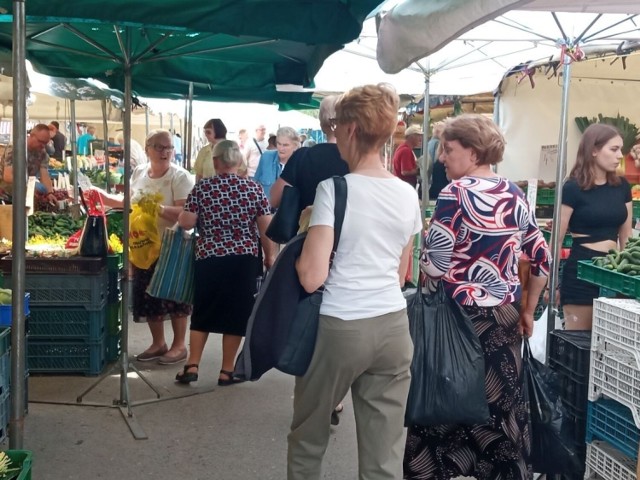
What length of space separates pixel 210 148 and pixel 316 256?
22.5 feet

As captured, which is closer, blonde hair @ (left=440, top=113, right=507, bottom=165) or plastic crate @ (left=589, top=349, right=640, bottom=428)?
plastic crate @ (left=589, top=349, right=640, bottom=428)

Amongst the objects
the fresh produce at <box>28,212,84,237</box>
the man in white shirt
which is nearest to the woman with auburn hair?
the fresh produce at <box>28,212,84,237</box>

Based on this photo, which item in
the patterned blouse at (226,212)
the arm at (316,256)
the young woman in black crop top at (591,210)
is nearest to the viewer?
the arm at (316,256)

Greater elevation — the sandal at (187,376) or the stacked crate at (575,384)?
the stacked crate at (575,384)

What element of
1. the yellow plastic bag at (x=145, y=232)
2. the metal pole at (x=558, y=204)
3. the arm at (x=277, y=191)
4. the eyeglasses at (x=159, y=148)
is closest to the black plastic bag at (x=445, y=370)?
the arm at (x=277, y=191)

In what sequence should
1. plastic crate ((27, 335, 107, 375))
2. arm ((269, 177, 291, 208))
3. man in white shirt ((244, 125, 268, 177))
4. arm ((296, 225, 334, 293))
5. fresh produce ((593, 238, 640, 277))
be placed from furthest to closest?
1. man in white shirt ((244, 125, 268, 177))
2. plastic crate ((27, 335, 107, 375))
3. arm ((269, 177, 291, 208))
4. fresh produce ((593, 238, 640, 277))
5. arm ((296, 225, 334, 293))

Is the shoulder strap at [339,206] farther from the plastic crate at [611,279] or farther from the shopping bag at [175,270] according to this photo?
the shopping bag at [175,270]

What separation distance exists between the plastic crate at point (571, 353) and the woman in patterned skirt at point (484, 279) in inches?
12.6

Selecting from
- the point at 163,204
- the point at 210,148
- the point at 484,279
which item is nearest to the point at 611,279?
the point at 484,279

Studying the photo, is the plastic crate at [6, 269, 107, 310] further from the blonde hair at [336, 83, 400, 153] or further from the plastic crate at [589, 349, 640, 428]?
the plastic crate at [589, 349, 640, 428]

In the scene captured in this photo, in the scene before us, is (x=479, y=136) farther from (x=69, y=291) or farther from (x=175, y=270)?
(x=69, y=291)

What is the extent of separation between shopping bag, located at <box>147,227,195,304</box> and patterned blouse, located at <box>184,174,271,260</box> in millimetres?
175

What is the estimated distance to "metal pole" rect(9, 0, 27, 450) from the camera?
272 centimetres

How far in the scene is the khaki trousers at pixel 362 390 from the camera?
2.74 m
